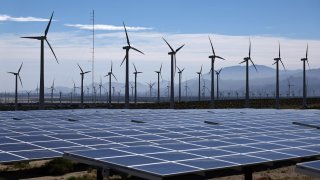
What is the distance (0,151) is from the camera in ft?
80.2

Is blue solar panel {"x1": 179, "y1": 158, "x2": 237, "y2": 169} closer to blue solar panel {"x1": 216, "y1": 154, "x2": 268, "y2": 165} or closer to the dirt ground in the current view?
blue solar panel {"x1": 216, "y1": 154, "x2": 268, "y2": 165}

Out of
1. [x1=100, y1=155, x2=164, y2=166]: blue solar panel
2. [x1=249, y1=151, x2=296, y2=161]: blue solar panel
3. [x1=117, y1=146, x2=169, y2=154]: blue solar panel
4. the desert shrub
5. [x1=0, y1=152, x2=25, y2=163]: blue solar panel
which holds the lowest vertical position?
the desert shrub

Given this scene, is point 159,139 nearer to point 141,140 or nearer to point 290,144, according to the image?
point 141,140

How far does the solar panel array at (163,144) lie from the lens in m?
18.5

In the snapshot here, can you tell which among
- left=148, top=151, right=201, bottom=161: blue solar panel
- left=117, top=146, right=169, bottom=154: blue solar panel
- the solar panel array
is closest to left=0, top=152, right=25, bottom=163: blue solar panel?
the solar panel array

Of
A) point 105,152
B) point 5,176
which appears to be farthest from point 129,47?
point 105,152

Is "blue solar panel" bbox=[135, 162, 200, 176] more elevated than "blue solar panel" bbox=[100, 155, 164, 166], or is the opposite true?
"blue solar panel" bbox=[100, 155, 164, 166]

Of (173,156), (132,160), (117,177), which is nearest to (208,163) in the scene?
(173,156)

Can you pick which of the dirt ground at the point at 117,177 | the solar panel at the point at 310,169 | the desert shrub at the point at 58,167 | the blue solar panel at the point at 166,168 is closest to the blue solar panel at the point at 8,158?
the dirt ground at the point at 117,177

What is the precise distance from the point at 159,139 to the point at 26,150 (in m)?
7.65

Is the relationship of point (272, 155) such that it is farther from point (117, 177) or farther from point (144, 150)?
point (117, 177)

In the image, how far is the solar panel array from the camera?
60.6 ft

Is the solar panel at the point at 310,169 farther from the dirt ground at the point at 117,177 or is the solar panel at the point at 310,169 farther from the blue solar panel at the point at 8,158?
the blue solar panel at the point at 8,158

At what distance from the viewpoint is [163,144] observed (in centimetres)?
2442
